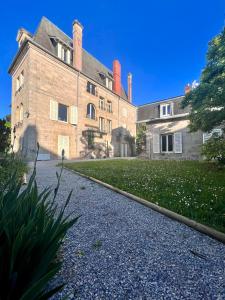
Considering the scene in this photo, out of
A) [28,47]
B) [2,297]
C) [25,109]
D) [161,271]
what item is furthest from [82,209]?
[28,47]

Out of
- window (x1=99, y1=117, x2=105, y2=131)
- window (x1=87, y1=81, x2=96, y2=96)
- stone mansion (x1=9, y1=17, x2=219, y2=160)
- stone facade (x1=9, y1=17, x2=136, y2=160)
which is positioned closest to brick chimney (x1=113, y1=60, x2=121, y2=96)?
stone mansion (x1=9, y1=17, x2=219, y2=160)

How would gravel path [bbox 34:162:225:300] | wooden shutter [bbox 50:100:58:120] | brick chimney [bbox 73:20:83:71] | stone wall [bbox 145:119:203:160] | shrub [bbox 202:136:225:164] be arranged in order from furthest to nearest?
brick chimney [bbox 73:20:83:71], wooden shutter [bbox 50:100:58:120], stone wall [bbox 145:119:203:160], shrub [bbox 202:136:225:164], gravel path [bbox 34:162:225:300]

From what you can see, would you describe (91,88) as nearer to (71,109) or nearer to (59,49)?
(71,109)

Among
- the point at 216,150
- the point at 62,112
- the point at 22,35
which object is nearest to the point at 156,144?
the point at 216,150

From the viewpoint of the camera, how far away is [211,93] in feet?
30.8

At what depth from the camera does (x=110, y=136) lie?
24594mm

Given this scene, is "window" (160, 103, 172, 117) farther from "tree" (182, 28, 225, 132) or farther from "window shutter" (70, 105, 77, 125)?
"window shutter" (70, 105, 77, 125)

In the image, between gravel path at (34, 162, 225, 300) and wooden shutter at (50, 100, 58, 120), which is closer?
gravel path at (34, 162, 225, 300)

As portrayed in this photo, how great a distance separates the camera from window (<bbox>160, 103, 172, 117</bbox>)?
65.8ft

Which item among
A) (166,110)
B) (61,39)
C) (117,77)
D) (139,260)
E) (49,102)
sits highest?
(61,39)

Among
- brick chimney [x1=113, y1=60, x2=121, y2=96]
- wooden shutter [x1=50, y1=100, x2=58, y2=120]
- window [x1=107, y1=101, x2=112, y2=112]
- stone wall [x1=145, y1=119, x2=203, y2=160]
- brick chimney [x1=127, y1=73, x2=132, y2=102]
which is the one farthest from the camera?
brick chimney [x1=127, y1=73, x2=132, y2=102]

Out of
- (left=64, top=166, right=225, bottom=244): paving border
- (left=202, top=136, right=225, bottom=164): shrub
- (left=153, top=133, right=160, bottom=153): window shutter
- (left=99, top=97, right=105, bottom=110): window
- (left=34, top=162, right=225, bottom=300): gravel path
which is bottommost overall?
(left=34, top=162, right=225, bottom=300): gravel path

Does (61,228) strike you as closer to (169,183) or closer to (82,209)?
(82,209)

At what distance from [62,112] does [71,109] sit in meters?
0.98
